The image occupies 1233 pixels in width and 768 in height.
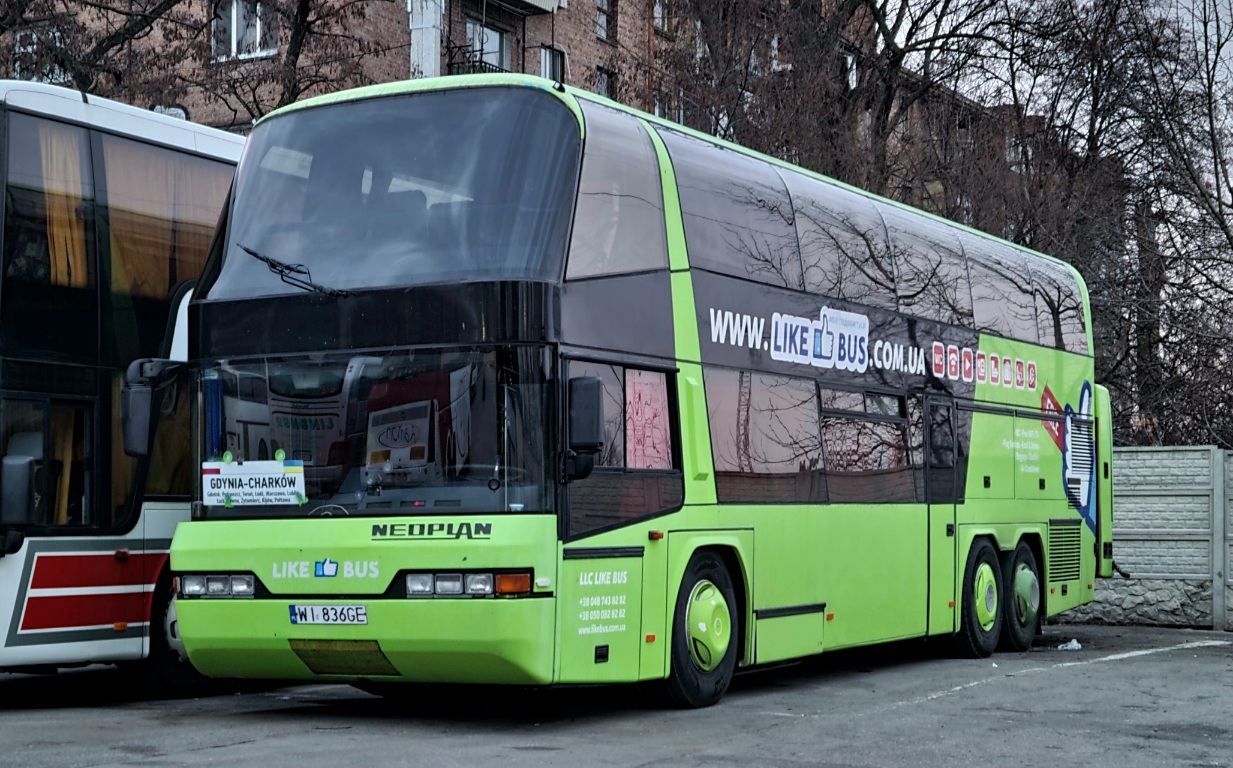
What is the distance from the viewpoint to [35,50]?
67.8 feet

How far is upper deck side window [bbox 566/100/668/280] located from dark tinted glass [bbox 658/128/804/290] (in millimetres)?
428

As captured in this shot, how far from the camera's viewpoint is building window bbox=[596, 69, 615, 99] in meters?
26.8

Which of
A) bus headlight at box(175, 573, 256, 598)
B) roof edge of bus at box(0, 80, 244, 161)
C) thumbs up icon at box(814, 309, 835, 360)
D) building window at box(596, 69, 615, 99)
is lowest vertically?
bus headlight at box(175, 573, 256, 598)

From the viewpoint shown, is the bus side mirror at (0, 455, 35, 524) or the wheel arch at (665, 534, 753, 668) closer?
the bus side mirror at (0, 455, 35, 524)

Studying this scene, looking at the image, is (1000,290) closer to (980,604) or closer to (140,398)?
(980,604)

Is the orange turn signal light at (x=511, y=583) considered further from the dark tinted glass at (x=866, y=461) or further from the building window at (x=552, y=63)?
the building window at (x=552, y=63)

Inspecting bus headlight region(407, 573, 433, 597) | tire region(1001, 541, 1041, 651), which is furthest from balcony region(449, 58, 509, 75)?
→ bus headlight region(407, 573, 433, 597)

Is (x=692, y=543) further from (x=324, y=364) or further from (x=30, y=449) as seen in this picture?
(x=30, y=449)

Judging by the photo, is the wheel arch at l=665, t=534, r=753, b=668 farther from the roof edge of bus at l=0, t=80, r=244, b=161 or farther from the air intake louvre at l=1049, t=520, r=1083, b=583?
the air intake louvre at l=1049, t=520, r=1083, b=583

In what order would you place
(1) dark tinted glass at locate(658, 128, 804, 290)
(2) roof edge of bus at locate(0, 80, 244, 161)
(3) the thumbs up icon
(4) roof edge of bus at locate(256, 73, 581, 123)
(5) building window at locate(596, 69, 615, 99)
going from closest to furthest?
1. (4) roof edge of bus at locate(256, 73, 581, 123)
2. (2) roof edge of bus at locate(0, 80, 244, 161)
3. (1) dark tinted glass at locate(658, 128, 804, 290)
4. (3) the thumbs up icon
5. (5) building window at locate(596, 69, 615, 99)

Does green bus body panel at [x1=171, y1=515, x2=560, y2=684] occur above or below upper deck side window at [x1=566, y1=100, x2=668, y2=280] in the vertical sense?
below

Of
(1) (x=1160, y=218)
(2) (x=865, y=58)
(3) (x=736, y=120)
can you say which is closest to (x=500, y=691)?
(3) (x=736, y=120)

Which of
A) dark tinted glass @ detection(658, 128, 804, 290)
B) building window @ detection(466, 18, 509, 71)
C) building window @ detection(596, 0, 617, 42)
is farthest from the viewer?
building window @ detection(596, 0, 617, 42)

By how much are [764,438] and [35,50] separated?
40.6 ft
